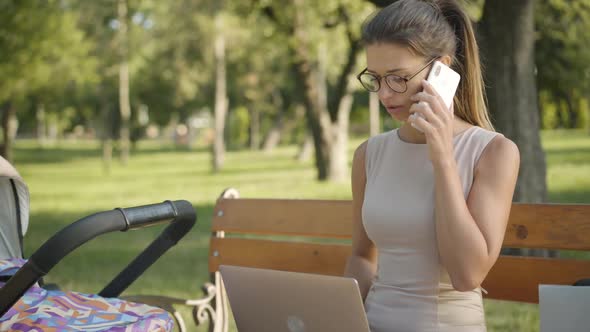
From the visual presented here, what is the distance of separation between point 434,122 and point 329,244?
1331 mm

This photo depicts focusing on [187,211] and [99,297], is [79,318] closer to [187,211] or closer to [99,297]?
[99,297]

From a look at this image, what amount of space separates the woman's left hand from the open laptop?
45cm

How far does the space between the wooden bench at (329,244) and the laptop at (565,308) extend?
2.71 ft

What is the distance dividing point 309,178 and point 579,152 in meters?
7.64

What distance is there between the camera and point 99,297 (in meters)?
2.56

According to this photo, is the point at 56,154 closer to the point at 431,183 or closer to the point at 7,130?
the point at 7,130

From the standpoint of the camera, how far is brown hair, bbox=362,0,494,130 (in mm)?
2367

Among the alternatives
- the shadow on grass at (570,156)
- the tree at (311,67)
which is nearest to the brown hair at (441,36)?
the tree at (311,67)

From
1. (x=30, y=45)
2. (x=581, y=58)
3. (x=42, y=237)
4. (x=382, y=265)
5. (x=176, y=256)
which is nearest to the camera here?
(x=382, y=265)

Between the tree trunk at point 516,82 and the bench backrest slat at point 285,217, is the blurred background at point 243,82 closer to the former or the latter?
the tree trunk at point 516,82

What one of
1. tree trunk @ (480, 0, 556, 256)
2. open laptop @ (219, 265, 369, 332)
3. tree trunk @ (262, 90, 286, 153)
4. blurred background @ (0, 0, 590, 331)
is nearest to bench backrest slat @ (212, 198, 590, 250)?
blurred background @ (0, 0, 590, 331)

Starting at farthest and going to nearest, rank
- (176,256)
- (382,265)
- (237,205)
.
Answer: (176,256) < (237,205) < (382,265)

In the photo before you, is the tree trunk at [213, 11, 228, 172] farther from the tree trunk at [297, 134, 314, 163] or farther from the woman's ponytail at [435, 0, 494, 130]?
the woman's ponytail at [435, 0, 494, 130]

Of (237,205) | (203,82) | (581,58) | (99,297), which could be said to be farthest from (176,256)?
(203,82)
